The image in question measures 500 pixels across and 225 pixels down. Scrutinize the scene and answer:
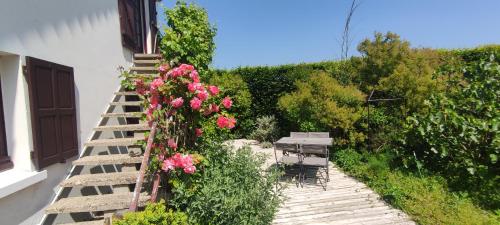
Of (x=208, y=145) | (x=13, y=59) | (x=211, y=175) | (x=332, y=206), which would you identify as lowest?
(x=332, y=206)

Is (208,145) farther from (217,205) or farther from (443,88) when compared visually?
(443,88)

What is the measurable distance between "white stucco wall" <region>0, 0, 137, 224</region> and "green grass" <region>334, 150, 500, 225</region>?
505 centimetres

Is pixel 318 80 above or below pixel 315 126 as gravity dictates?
above

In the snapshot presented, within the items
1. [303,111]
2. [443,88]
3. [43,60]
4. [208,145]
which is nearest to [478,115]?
[443,88]

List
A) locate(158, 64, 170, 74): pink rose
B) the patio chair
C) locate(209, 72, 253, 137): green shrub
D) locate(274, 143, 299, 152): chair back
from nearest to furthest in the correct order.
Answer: locate(158, 64, 170, 74): pink rose
the patio chair
locate(274, 143, 299, 152): chair back
locate(209, 72, 253, 137): green shrub

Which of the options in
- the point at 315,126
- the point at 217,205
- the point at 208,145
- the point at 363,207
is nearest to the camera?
the point at 217,205

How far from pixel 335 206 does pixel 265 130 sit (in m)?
5.93

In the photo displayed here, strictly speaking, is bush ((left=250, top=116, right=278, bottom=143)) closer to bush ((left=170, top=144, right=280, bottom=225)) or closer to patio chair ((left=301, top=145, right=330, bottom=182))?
patio chair ((left=301, top=145, right=330, bottom=182))

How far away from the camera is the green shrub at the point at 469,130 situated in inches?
196

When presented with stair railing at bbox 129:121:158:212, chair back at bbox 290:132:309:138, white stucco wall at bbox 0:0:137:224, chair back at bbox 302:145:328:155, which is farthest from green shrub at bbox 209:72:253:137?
stair railing at bbox 129:121:158:212

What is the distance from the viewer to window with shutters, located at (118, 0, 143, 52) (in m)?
6.60

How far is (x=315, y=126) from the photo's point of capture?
8.20 meters

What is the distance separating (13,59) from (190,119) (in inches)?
78.8

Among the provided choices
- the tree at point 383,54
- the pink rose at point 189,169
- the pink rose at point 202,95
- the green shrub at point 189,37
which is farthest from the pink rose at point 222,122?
the tree at point 383,54
